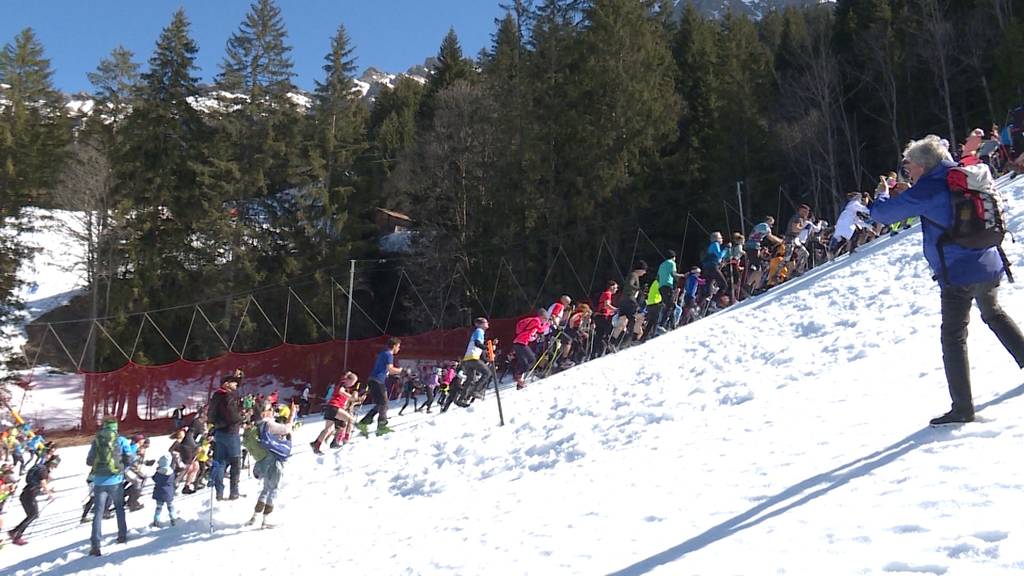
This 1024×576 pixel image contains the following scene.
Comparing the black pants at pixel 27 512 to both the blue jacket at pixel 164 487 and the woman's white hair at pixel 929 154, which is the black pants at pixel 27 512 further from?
the woman's white hair at pixel 929 154

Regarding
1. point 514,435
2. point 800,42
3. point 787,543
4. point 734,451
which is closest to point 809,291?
point 514,435

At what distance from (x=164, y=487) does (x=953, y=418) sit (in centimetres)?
1004

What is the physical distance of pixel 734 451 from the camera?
627 centimetres

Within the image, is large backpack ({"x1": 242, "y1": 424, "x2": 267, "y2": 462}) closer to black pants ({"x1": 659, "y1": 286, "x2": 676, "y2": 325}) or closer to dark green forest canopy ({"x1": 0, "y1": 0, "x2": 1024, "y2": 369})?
black pants ({"x1": 659, "y1": 286, "x2": 676, "y2": 325})

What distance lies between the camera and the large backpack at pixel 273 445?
966 cm

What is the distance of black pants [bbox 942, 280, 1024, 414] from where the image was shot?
4668 mm

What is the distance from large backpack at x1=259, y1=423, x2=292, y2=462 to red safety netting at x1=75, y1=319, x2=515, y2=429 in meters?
14.2

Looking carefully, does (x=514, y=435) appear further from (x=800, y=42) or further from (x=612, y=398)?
(x=800, y=42)

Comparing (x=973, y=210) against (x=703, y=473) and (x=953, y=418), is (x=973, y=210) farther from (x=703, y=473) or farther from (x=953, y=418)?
(x=703, y=473)

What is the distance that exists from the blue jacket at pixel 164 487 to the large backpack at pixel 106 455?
972 mm

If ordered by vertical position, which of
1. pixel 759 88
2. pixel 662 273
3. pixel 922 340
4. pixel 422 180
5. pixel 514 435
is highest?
pixel 759 88

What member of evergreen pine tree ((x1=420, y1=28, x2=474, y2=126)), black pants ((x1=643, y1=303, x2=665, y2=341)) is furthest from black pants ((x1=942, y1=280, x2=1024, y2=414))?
evergreen pine tree ((x1=420, y1=28, x2=474, y2=126))

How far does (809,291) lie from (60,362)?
114ft

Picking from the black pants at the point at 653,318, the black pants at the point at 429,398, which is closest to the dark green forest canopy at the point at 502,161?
the black pants at the point at 429,398
